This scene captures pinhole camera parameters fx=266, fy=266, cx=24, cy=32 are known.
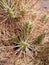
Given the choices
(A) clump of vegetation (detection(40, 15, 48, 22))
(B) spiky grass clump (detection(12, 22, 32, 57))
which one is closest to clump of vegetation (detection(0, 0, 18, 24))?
(B) spiky grass clump (detection(12, 22, 32, 57))

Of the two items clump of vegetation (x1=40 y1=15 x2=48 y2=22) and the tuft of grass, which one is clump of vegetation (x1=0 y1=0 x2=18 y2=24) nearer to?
clump of vegetation (x1=40 y1=15 x2=48 y2=22)

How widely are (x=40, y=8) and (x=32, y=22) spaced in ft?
1.22

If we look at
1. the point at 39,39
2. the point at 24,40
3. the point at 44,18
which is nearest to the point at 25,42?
the point at 24,40

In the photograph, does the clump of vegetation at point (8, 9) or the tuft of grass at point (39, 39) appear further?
the clump of vegetation at point (8, 9)

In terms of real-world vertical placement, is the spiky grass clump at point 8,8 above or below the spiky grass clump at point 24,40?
above

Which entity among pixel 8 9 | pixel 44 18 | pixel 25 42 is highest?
pixel 8 9

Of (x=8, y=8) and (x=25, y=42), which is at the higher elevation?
(x=8, y=8)

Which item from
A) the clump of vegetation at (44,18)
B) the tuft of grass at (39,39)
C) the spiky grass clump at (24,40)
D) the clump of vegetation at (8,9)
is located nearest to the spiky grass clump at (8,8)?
the clump of vegetation at (8,9)

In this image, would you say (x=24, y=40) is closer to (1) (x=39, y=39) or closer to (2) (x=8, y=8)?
(1) (x=39, y=39)

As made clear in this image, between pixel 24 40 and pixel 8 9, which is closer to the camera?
pixel 24 40

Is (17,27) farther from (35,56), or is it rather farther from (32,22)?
(35,56)

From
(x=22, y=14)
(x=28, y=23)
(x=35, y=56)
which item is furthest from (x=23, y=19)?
(x=35, y=56)

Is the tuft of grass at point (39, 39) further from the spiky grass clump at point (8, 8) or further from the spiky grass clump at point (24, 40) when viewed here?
the spiky grass clump at point (8, 8)

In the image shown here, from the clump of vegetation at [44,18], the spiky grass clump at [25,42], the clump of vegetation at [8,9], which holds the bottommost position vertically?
the spiky grass clump at [25,42]
